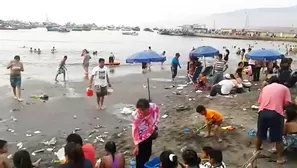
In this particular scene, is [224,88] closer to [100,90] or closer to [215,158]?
[100,90]

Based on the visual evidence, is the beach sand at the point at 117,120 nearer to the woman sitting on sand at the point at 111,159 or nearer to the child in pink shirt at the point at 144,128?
the child in pink shirt at the point at 144,128

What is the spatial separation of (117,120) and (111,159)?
19.3 feet

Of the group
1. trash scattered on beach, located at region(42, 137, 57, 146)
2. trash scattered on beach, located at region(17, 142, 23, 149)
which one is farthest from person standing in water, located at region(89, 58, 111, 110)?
trash scattered on beach, located at region(17, 142, 23, 149)

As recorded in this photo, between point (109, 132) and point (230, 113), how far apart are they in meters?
3.47

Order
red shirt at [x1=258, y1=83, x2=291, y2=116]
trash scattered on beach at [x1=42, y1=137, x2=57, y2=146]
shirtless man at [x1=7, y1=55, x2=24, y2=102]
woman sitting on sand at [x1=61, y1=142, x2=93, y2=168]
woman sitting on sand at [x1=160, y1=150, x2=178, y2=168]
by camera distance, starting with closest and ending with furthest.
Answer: woman sitting on sand at [x1=61, y1=142, x2=93, y2=168], woman sitting on sand at [x1=160, y1=150, x2=178, y2=168], red shirt at [x1=258, y1=83, x2=291, y2=116], trash scattered on beach at [x1=42, y1=137, x2=57, y2=146], shirtless man at [x1=7, y1=55, x2=24, y2=102]

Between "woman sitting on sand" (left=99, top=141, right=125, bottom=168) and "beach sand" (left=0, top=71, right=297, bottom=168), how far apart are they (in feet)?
7.71

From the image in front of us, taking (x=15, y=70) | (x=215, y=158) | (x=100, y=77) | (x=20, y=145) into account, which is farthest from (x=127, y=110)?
(x=215, y=158)

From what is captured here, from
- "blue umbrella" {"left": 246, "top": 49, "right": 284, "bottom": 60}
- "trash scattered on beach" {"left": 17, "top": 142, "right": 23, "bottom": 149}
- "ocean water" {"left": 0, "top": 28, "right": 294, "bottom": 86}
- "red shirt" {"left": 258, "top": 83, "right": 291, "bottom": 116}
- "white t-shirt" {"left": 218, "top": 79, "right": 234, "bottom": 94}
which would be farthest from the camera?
"ocean water" {"left": 0, "top": 28, "right": 294, "bottom": 86}

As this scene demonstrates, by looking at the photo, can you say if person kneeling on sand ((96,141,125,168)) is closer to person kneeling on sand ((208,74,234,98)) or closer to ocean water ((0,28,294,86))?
person kneeling on sand ((208,74,234,98))

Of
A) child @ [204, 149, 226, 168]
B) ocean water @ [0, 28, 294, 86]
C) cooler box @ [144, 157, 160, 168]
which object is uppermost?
child @ [204, 149, 226, 168]

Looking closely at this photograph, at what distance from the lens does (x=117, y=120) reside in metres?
10.9

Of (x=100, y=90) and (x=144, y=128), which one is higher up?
(x=144, y=128)

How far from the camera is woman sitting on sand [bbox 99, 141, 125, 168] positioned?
498cm

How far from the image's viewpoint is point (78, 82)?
1858 centimetres
